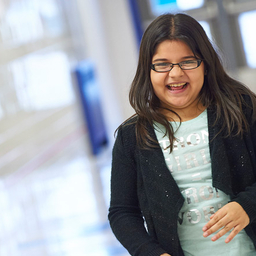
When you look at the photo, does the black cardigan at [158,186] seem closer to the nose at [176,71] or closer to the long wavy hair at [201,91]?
the long wavy hair at [201,91]

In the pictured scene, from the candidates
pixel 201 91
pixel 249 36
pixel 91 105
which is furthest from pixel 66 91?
pixel 201 91

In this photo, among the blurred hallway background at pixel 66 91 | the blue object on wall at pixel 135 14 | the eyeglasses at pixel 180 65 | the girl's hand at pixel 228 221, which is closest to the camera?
the girl's hand at pixel 228 221

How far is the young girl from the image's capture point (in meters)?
1.15

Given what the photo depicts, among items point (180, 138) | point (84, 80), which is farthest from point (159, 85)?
point (84, 80)

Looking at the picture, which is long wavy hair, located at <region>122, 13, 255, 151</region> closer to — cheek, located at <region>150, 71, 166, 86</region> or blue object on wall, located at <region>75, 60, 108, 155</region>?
cheek, located at <region>150, 71, 166, 86</region>

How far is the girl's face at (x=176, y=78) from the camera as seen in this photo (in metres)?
1.16

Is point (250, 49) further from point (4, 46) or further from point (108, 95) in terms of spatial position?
point (4, 46)

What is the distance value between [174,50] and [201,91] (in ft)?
0.58

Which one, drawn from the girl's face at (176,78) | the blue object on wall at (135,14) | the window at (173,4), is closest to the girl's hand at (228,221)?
the girl's face at (176,78)

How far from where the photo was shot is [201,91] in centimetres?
128

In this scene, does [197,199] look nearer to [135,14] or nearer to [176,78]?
[176,78]

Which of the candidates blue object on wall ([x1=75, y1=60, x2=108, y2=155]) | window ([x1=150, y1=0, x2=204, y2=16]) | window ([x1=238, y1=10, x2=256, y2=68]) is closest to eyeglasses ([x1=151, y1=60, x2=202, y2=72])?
blue object on wall ([x1=75, y1=60, x2=108, y2=155])

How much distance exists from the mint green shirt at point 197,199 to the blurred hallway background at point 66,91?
2.65 meters

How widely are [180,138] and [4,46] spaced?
18.2 ft
